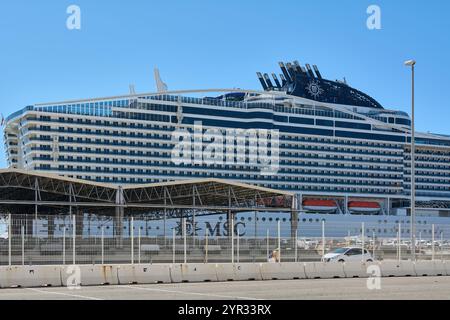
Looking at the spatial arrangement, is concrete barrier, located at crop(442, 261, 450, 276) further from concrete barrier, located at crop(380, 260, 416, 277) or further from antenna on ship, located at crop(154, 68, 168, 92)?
antenna on ship, located at crop(154, 68, 168, 92)

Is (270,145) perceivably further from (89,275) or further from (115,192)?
(89,275)

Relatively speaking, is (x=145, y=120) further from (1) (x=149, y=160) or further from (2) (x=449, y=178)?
(2) (x=449, y=178)

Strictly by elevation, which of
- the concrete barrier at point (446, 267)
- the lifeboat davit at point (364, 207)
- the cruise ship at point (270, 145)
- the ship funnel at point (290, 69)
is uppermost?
the ship funnel at point (290, 69)

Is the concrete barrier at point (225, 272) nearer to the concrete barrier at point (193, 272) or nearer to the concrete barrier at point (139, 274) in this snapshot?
the concrete barrier at point (193, 272)

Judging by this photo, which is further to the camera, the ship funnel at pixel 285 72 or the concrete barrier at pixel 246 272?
the ship funnel at pixel 285 72

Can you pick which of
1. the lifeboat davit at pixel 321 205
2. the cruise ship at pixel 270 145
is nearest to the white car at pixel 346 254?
the cruise ship at pixel 270 145

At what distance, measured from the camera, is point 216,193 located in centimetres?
6072

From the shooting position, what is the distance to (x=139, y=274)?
22.4 m

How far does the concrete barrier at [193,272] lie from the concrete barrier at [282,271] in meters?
1.82

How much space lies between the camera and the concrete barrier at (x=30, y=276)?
2077cm

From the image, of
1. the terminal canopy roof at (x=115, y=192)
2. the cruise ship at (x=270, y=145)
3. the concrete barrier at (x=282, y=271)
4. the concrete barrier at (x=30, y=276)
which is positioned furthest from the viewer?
the cruise ship at (x=270, y=145)

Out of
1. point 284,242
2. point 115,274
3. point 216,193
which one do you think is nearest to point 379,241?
point 284,242

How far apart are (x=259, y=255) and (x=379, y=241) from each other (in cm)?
519

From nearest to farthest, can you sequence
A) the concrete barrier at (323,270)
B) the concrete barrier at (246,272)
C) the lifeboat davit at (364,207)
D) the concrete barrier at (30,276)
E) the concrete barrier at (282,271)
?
the concrete barrier at (30,276) → the concrete barrier at (246,272) → the concrete barrier at (282,271) → the concrete barrier at (323,270) → the lifeboat davit at (364,207)
